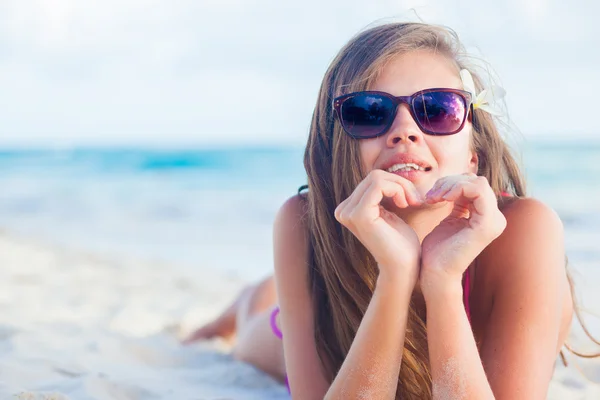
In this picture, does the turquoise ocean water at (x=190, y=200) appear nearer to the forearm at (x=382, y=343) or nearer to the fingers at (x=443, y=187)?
the fingers at (x=443, y=187)

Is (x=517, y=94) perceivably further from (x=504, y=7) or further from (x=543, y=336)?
(x=543, y=336)

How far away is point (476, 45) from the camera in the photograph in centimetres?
288

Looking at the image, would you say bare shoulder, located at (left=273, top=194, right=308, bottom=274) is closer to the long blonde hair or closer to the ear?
the long blonde hair

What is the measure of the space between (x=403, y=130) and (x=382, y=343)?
0.80 meters

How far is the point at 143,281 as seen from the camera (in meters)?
6.64

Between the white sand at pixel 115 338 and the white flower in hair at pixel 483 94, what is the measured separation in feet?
5.81

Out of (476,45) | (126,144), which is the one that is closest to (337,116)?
(476,45)

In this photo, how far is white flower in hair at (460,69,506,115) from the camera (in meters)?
2.54

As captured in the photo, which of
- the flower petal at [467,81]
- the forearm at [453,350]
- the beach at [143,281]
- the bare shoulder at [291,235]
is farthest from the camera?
the beach at [143,281]

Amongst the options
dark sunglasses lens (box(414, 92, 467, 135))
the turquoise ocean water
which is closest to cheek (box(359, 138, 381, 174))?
dark sunglasses lens (box(414, 92, 467, 135))

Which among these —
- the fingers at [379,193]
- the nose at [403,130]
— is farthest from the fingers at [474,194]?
the nose at [403,130]

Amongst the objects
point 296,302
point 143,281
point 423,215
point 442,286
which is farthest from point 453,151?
point 143,281

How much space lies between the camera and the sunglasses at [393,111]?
2.30m

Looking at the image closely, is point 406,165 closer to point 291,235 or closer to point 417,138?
point 417,138
